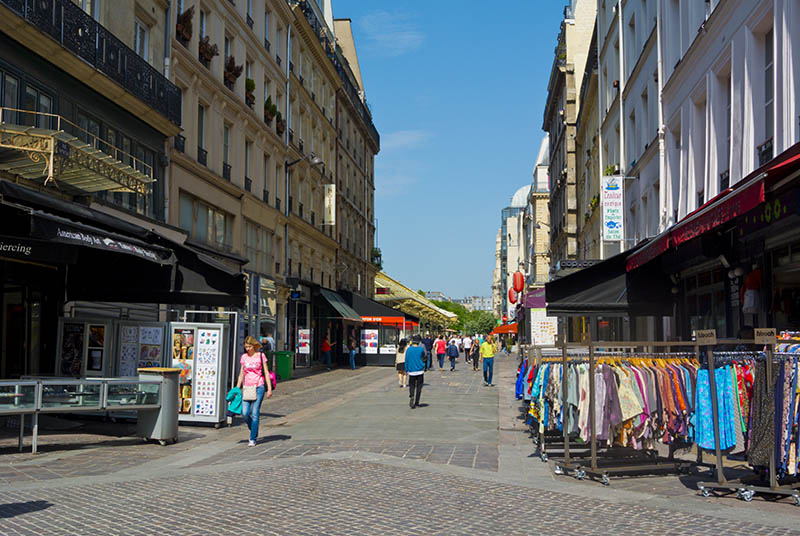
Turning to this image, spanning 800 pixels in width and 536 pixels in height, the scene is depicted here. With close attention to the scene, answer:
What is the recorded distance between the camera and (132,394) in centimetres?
1154

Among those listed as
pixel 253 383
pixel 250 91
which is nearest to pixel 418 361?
pixel 253 383

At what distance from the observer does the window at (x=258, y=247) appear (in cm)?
2961

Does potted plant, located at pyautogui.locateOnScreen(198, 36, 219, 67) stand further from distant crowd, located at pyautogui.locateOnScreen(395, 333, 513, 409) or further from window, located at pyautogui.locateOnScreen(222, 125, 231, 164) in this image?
distant crowd, located at pyautogui.locateOnScreen(395, 333, 513, 409)

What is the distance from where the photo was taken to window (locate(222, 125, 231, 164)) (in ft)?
88.5

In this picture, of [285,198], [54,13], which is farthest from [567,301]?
[285,198]

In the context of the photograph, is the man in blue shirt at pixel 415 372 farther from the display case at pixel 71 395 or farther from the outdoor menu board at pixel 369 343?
the outdoor menu board at pixel 369 343

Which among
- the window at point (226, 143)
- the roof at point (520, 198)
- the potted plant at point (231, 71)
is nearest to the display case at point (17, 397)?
the window at point (226, 143)

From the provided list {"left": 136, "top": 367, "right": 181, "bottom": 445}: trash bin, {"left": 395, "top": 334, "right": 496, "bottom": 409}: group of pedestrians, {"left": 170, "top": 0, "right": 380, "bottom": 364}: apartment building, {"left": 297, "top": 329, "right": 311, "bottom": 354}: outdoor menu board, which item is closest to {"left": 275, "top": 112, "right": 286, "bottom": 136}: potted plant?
{"left": 170, "top": 0, "right": 380, "bottom": 364}: apartment building

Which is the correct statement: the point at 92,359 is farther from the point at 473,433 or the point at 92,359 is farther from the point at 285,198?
the point at 285,198

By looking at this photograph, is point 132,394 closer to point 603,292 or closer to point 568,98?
point 603,292

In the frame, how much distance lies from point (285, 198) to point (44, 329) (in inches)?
794

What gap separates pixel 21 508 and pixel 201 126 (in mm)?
19310

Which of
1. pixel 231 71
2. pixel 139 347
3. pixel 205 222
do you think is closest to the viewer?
pixel 139 347

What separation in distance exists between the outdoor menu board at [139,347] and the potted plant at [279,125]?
21.0 metres
